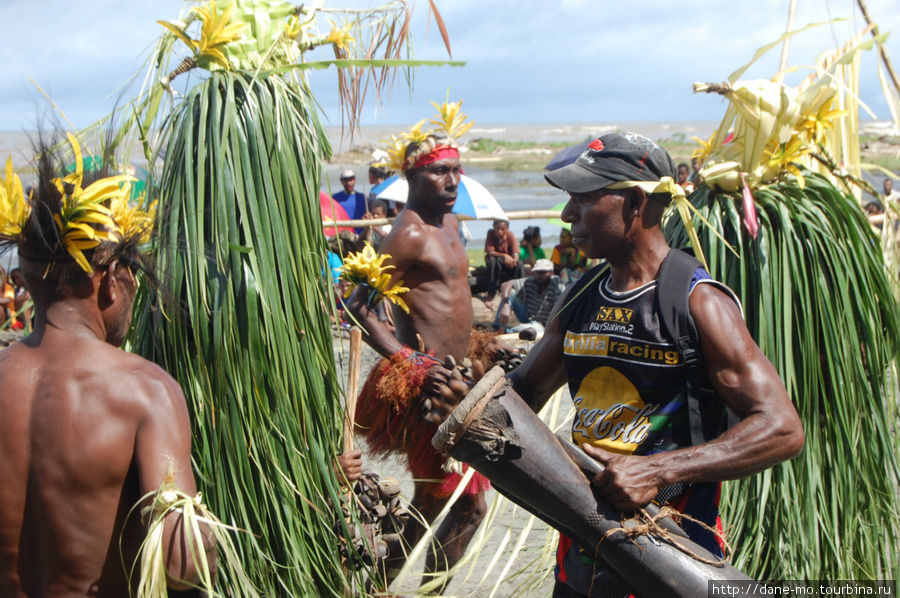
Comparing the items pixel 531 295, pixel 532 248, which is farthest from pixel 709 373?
pixel 532 248

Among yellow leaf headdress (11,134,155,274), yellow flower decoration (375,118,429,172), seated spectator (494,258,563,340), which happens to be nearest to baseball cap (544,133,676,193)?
yellow leaf headdress (11,134,155,274)

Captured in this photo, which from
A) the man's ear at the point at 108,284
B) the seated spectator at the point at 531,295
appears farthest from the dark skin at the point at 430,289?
the seated spectator at the point at 531,295

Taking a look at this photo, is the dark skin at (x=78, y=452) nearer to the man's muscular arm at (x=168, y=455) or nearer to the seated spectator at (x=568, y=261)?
the man's muscular arm at (x=168, y=455)

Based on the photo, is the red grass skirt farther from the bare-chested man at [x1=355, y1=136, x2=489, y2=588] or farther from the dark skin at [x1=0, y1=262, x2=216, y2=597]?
the dark skin at [x1=0, y1=262, x2=216, y2=597]

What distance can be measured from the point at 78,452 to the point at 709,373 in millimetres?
1517

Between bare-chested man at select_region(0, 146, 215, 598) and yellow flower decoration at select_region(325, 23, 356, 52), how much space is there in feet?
4.54

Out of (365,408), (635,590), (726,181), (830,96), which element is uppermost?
(830,96)

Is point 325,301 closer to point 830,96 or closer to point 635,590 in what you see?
point 635,590

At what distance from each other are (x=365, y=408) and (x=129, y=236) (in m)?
2.24

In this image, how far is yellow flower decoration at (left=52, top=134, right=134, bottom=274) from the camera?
1.95 meters

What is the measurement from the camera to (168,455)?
6.15 feet

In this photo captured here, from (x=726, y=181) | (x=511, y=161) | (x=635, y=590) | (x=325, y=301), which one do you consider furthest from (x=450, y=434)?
(x=511, y=161)

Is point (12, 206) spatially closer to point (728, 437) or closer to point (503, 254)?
point (728, 437)

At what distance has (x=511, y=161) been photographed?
51281 millimetres
